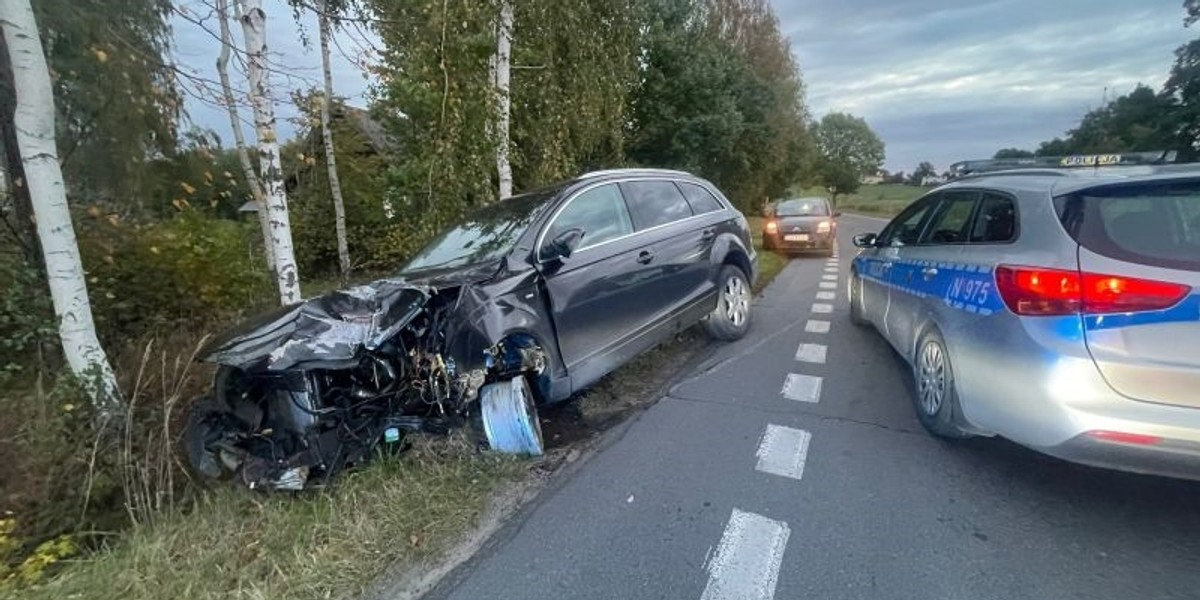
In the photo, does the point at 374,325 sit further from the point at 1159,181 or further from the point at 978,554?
the point at 1159,181

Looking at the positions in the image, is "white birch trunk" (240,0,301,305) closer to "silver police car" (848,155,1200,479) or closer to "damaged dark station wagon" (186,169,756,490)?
"damaged dark station wagon" (186,169,756,490)

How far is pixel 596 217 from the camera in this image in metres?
4.12

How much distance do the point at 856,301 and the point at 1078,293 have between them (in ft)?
12.1

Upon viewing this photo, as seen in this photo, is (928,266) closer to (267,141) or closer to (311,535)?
(311,535)

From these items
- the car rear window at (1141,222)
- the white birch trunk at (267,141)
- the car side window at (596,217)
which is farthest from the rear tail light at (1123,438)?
the white birch trunk at (267,141)

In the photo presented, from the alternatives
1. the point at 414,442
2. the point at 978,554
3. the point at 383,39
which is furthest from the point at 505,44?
the point at 978,554

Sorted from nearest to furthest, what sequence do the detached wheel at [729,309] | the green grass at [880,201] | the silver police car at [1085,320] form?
the silver police car at [1085,320] → the detached wheel at [729,309] → the green grass at [880,201]

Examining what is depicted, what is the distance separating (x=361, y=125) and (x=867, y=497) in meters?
13.2

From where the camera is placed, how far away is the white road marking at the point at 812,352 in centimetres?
492

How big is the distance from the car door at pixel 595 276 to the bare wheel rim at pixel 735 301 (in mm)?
1452

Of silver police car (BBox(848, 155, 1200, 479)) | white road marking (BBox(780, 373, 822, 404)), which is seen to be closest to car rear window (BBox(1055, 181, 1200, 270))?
silver police car (BBox(848, 155, 1200, 479))

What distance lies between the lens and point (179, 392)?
3459 mm

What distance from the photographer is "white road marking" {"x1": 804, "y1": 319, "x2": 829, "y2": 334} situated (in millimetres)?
5879

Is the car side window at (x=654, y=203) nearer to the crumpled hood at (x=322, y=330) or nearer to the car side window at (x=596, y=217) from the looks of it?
the car side window at (x=596, y=217)
